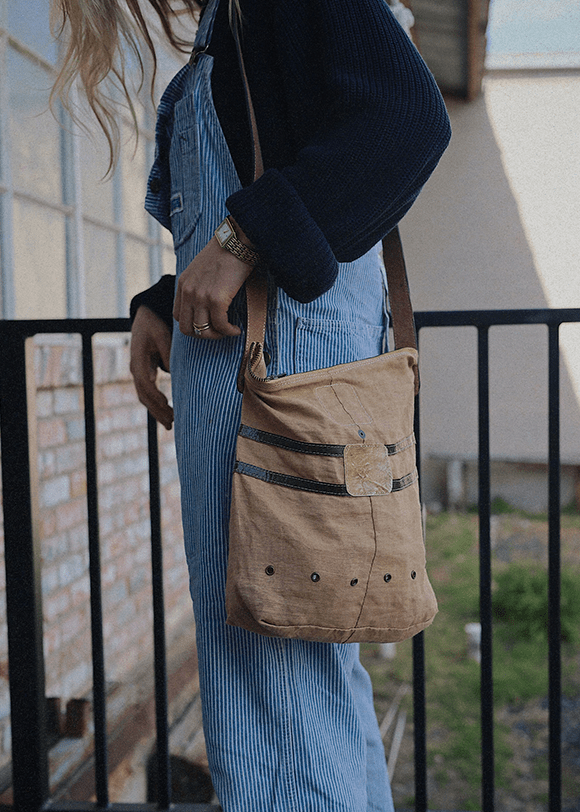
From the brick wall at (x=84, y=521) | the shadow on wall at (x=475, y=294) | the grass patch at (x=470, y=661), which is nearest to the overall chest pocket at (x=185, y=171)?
the brick wall at (x=84, y=521)

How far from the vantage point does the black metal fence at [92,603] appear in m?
1.11

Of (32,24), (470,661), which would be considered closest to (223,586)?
(32,24)

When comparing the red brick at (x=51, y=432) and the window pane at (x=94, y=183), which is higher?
the window pane at (x=94, y=183)

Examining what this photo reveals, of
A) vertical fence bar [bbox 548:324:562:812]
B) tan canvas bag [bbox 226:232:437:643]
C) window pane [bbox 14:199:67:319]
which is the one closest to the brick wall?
window pane [bbox 14:199:67:319]

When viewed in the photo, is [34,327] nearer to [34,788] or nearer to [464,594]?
[34,788]

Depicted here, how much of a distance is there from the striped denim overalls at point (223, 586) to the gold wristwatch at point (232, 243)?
5 cm

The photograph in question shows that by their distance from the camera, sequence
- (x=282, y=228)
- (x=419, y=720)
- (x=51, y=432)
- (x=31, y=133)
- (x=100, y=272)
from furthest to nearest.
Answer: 1. (x=100, y=272)
2. (x=31, y=133)
3. (x=51, y=432)
4. (x=419, y=720)
5. (x=282, y=228)

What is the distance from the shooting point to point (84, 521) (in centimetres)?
271

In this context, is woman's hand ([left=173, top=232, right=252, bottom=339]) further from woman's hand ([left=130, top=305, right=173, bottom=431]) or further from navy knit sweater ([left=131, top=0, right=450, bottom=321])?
woman's hand ([left=130, top=305, right=173, bottom=431])

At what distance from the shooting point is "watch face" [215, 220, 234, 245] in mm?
612

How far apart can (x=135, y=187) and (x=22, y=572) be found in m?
2.71

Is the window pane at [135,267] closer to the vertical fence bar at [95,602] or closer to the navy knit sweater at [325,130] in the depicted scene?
the vertical fence bar at [95,602]

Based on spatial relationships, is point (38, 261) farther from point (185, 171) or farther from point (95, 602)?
point (185, 171)

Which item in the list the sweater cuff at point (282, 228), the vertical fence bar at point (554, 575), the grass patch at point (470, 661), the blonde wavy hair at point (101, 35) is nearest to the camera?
the sweater cuff at point (282, 228)
